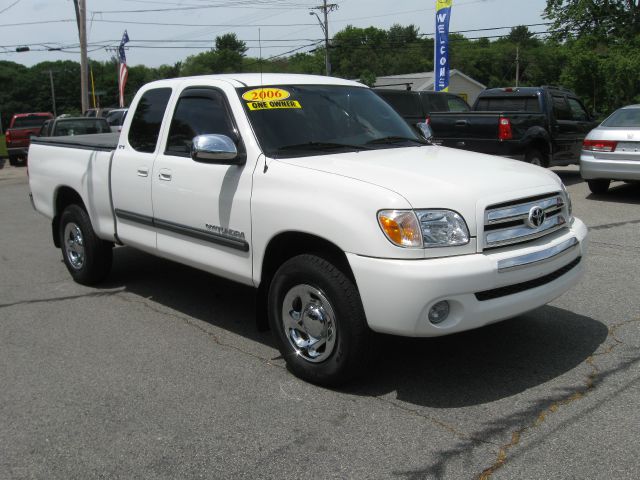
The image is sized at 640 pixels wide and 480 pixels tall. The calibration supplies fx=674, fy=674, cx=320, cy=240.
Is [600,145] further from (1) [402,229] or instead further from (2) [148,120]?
(1) [402,229]

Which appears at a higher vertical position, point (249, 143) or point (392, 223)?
point (249, 143)

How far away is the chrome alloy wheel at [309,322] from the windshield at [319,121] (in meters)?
0.99

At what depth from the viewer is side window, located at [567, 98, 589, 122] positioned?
14117mm

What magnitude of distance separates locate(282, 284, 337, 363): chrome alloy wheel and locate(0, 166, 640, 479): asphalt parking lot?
0.23 meters

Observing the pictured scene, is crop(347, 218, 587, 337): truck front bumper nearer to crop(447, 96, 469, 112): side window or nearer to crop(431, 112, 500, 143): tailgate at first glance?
crop(431, 112, 500, 143): tailgate

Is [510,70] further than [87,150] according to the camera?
Yes

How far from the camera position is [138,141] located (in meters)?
5.71

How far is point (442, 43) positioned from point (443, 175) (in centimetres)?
1902

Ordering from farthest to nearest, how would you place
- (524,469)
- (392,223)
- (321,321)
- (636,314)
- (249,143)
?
(636,314)
(249,143)
(321,321)
(392,223)
(524,469)

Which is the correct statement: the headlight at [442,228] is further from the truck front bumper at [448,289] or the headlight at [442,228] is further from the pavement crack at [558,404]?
the pavement crack at [558,404]

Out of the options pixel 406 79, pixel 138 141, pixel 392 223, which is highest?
pixel 406 79

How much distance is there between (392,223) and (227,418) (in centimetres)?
142

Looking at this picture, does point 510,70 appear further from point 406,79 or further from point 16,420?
point 16,420

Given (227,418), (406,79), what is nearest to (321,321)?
(227,418)
